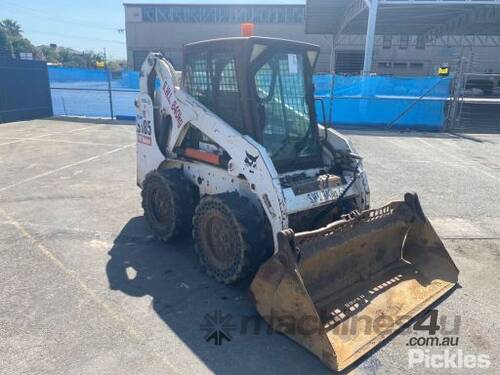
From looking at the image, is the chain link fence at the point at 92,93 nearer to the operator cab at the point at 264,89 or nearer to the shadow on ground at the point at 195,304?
the shadow on ground at the point at 195,304

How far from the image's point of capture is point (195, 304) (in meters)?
4.00

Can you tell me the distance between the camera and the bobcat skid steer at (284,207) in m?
3.49

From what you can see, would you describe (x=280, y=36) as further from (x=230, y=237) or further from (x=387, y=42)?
(x=230, y=237)

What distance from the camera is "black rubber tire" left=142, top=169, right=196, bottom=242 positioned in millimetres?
5070

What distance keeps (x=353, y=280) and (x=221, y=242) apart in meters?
1.45

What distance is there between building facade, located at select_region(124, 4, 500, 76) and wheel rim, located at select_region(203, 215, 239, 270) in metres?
39.7

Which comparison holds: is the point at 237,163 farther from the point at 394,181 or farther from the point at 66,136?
the point at 66,136

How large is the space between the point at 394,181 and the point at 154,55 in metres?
5.82

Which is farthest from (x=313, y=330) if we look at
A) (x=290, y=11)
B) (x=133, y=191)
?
(x=290, y=11)

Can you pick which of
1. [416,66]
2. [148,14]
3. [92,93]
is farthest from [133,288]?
[148,14]

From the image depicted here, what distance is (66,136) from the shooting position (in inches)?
548

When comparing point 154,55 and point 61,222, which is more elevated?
point 154,55

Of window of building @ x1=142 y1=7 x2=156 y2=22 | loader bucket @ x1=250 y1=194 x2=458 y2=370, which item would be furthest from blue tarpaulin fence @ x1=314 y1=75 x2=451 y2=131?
window of building @ x1=142 y1=7 x2=156 y2=22

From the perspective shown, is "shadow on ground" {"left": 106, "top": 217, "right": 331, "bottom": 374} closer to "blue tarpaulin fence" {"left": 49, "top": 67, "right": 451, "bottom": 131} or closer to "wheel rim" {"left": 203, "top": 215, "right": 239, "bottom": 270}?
"wheel rim" {"left": 203, "top": 215, "right": 239, "bottom": 270}
